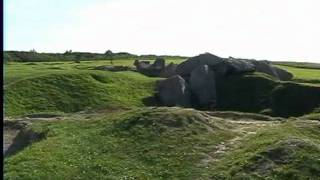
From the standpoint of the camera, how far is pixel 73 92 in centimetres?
4419

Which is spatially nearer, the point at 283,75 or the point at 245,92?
the point at 245,92

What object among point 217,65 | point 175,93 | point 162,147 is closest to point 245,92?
point 217,65

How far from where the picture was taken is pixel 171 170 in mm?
18359

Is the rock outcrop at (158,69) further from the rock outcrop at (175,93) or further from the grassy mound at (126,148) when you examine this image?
the grassy mound at (126,148)

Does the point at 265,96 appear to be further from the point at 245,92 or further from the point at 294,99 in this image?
the point at 294,99

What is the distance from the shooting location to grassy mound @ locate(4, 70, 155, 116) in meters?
40.9

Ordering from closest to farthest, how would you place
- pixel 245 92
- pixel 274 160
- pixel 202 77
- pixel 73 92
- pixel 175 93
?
1. pixel 274 160
2. pixel 175 93
3. pixel 73 92
4. pixel 202 77
5. pixel 245 92

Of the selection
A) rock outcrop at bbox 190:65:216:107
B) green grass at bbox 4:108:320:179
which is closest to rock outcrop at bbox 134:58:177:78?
rock outcrop at bbox 190:65:216:107

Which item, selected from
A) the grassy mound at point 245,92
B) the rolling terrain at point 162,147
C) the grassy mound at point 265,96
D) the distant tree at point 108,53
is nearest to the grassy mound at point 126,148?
the rolling terrain at point 162,147

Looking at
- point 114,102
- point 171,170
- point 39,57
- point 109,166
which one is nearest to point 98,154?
point 109,166

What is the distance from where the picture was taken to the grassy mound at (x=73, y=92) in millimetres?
40938

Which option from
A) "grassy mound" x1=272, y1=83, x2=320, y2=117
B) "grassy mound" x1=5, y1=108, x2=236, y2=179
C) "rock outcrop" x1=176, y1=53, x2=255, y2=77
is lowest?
"grassy mound" x1=272, y1=83, x2=320, y2=117

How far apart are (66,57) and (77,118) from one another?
60.2 m

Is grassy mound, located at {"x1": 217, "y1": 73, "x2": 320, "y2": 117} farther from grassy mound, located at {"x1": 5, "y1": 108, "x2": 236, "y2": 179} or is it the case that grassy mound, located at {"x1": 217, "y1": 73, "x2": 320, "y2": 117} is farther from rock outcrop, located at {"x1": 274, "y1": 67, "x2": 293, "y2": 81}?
grassy mound, located at {"x1": 5, "y1": 108, "x2": 236, "y2": 179}
